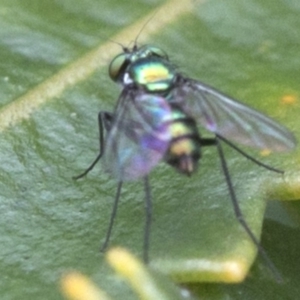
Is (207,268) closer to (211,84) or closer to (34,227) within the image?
(34,227)

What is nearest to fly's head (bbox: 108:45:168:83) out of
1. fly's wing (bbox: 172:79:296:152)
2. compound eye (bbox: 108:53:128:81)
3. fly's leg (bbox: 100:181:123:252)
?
compound eye (bbox: 108:53:128:81)

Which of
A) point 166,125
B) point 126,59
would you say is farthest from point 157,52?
point 166,125

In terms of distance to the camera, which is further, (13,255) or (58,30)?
(58,30)

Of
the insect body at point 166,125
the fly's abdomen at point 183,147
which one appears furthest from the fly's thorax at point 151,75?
the fly's abdomen at point 183,147

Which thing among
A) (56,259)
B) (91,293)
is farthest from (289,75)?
(91,293)

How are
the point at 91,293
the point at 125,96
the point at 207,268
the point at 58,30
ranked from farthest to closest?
the point at 58,30 < the point at 125,96 < the point at 207,268 < the point at 91,293

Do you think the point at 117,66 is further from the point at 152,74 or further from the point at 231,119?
the point at 231,119

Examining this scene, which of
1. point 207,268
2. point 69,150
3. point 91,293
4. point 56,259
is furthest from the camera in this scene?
point 69,150
